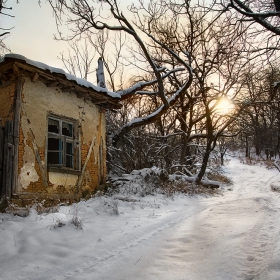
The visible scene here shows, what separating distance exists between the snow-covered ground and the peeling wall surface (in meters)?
1.71

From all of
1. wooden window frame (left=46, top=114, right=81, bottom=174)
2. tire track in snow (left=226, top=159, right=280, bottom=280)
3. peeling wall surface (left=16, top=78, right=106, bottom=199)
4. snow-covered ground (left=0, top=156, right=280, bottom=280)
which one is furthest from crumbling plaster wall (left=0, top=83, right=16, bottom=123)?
tire track in snow (left=226, top=159, right=280, bottom=280)

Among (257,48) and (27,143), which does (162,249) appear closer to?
(27,143)

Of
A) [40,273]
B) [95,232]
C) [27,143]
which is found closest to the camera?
[40,273]

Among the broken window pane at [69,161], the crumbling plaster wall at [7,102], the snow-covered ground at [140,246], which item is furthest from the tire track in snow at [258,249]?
the crumbling plaster wall at [7,102]

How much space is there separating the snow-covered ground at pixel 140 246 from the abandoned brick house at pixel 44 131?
150 cm

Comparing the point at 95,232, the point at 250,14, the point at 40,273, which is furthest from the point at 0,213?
the point at 250,14

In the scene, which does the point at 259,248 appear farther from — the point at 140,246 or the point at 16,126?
the point at 16,126

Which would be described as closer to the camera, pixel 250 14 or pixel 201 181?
pixel 250 14

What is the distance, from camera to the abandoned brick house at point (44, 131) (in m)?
6.65

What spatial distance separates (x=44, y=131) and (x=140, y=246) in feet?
15.9

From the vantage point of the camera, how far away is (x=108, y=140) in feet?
43.0

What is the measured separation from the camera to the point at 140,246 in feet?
13.5

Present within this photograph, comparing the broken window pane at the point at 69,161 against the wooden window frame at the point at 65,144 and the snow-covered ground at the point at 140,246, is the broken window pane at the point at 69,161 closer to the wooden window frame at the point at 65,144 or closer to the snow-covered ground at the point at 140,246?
the wooden window frame at the point at 65,144

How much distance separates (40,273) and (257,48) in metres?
6.77
